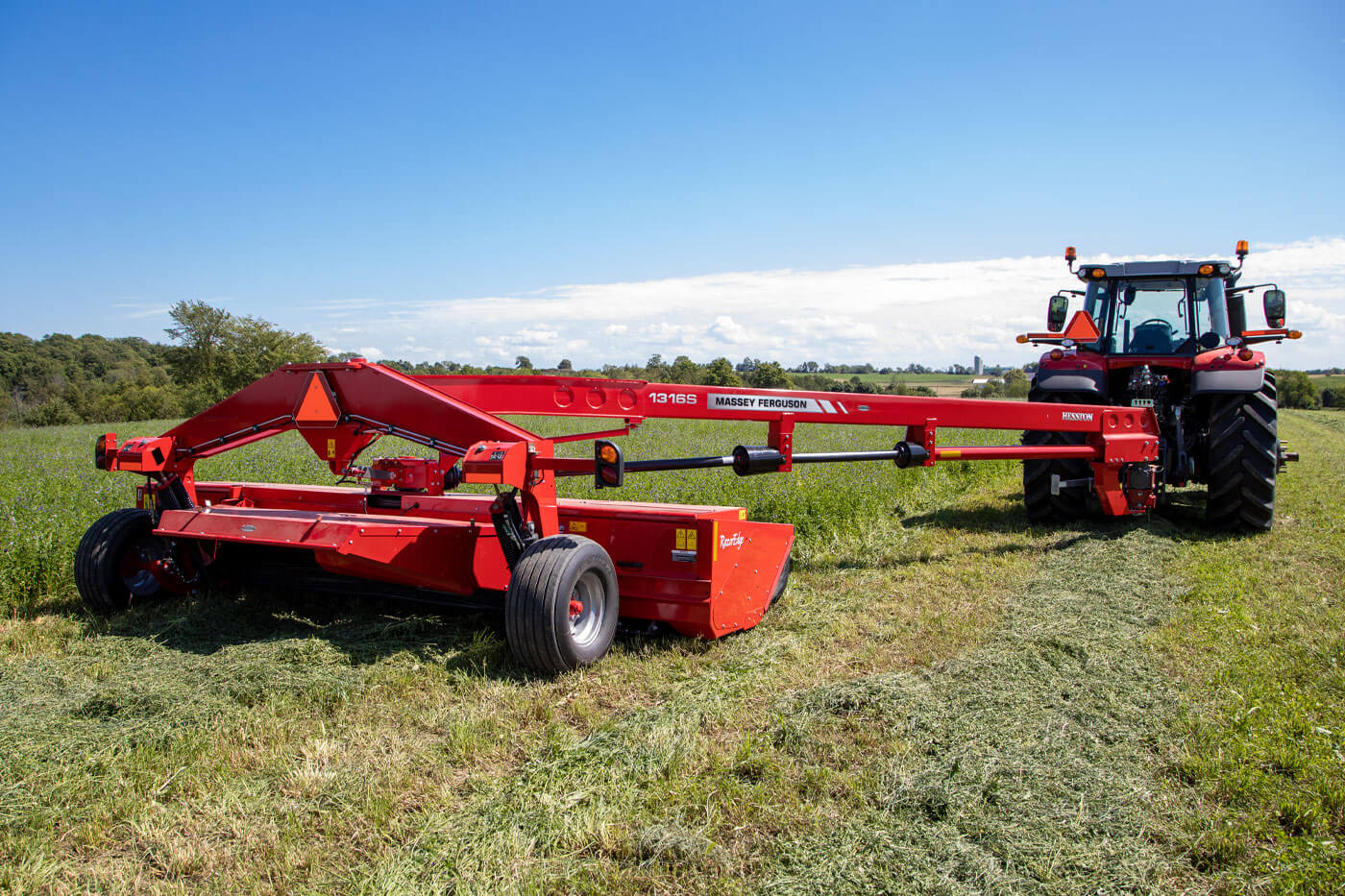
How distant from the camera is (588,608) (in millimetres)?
4277

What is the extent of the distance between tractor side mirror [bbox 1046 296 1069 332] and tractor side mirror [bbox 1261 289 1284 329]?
1733 millimetres

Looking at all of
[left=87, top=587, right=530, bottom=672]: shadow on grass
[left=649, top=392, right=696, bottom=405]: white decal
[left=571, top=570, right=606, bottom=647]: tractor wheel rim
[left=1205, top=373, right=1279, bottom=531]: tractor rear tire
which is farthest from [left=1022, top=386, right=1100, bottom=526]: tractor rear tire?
[left=87, top=587, right=530, bottom=672]: shadow on grass

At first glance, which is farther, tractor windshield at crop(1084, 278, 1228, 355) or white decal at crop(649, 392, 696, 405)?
tractor windshield at crop(1084, 278, 1228, 355)

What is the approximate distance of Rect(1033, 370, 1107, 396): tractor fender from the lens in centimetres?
766

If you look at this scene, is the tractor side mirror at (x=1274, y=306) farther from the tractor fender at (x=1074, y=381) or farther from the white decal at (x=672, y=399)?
the white decal at (x=672, y=399)

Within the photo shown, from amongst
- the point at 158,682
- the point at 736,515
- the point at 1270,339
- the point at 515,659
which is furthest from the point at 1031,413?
the point at 158,682

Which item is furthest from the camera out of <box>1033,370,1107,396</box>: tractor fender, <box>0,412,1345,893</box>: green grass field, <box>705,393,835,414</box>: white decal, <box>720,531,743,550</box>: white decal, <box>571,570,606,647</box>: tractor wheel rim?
<box>1033,370,1107,396</box>: tractor fender

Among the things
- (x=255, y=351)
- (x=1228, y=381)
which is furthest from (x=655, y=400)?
(x=255, y=351)

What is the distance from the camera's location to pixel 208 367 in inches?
1842

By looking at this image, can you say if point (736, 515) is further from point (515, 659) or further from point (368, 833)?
point (368, 833)

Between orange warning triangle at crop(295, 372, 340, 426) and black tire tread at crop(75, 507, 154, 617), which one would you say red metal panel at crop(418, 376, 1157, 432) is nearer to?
orange warning triangle at crop(295, 372, 340, 426)

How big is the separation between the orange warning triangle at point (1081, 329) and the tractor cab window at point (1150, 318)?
1.83 ft

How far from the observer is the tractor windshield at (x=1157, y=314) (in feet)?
26.9

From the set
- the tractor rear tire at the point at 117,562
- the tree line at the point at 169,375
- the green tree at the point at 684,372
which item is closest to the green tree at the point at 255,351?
the tree line at the point at 169,375
